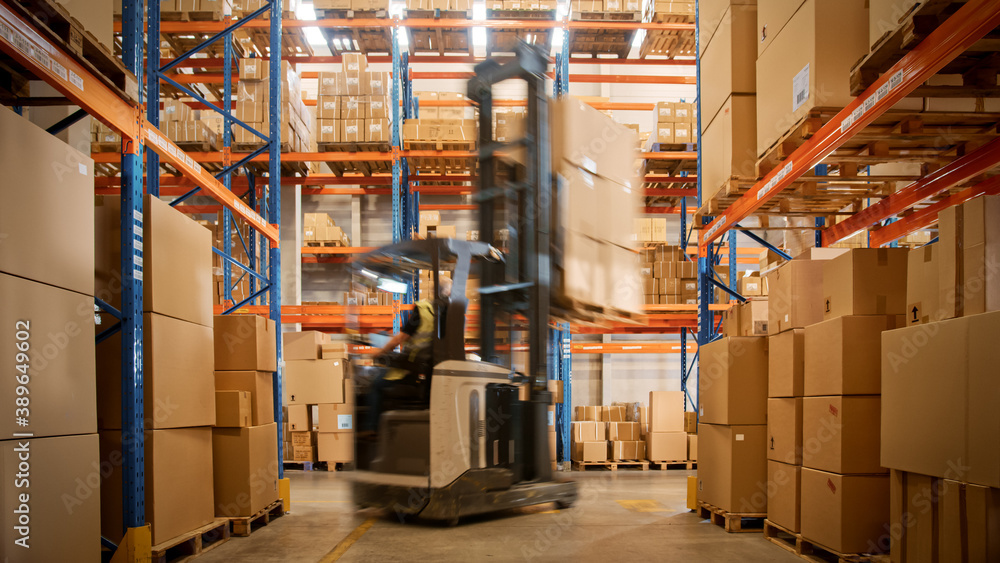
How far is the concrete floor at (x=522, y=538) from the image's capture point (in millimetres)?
4828

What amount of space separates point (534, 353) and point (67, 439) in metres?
2.84

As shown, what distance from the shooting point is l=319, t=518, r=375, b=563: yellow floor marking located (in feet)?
15.8

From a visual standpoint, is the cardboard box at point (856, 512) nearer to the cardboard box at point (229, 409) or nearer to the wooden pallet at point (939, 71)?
the wooden pallet at point (939, 71)

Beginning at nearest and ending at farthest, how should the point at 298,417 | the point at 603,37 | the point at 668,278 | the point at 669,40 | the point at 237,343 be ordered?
the point at 237,343
the point at 298,417
the point at 668,278
the point at 669,40
the point at 603,37

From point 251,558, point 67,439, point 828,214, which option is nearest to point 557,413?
point 828,214

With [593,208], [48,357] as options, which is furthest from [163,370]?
[593,208]

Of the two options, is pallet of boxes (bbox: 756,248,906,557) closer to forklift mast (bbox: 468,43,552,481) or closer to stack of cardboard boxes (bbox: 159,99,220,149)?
forklift mast (bbox: 468,43,552,481)

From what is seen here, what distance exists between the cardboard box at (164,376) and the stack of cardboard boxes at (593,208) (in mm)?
2767

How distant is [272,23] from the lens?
23.8ft

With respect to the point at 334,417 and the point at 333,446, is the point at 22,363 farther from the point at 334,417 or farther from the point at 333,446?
the point at 333,446

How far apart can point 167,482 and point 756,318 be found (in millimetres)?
5171

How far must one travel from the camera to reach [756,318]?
246 inches

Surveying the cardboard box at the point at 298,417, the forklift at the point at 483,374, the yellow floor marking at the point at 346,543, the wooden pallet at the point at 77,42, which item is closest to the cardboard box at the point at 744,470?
the forklift at the point at 483,374

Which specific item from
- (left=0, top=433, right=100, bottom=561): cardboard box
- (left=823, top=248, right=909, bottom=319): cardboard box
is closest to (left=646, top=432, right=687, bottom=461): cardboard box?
(left=823, top=248, right=909, bottom=319): cardboard box
